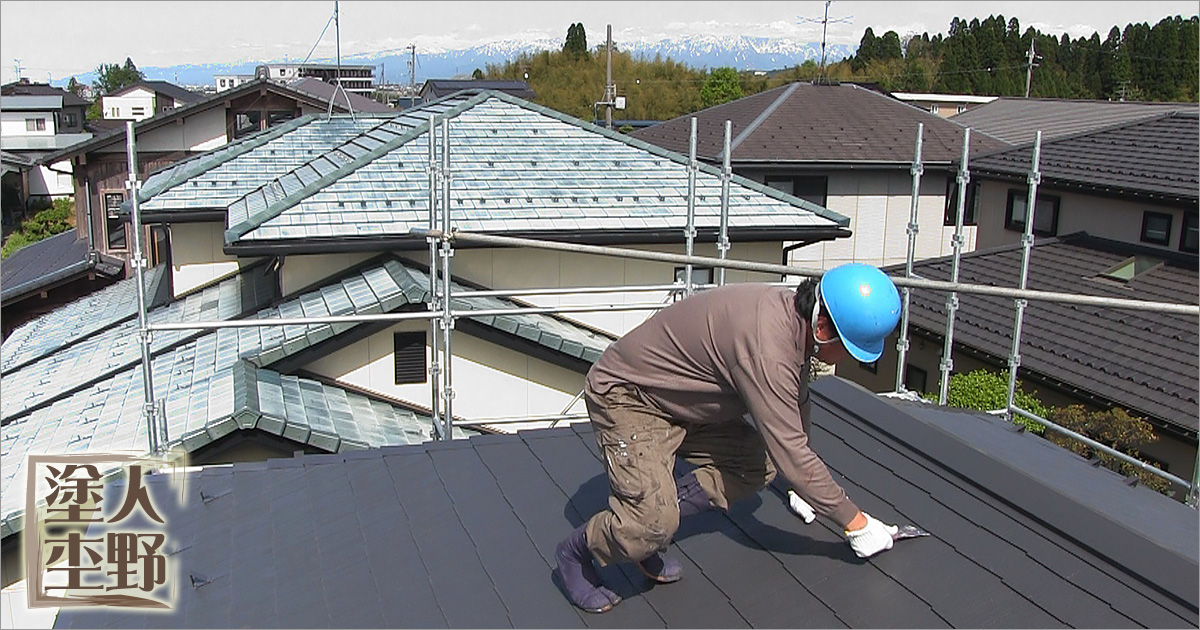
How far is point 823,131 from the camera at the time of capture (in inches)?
891

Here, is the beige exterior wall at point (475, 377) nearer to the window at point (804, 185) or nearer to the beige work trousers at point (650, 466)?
the beige work trousers at point (650, 466)

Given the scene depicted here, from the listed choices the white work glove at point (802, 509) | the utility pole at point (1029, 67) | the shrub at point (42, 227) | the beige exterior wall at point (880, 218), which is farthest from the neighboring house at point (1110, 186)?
the utility pole at point (1029, 67)

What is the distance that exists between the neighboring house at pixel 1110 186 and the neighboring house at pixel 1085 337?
37 centimetres

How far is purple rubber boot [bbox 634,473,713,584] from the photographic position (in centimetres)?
343

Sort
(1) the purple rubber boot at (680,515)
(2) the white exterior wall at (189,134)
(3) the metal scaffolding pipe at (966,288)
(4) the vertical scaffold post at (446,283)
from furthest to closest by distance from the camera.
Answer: (2) the white exterior wall at (189,134)
(4) the vertical scaffold post at (446,283)
(3) the metal scaffolding pipe at (966,288)
(1) the purple rubber boot at (680,515)

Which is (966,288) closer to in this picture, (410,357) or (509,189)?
(410,357)

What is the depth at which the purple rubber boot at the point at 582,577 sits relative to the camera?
10.9ft

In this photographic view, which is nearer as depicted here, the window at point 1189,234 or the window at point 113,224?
the window at point 1189,234

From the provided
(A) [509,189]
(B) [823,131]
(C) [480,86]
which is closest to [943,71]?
(C) [480,86]

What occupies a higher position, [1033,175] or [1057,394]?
[1033,175]

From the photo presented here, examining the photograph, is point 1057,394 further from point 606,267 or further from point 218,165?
point 218,165

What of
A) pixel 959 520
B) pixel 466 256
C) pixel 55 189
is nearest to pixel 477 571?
pixel 959 520

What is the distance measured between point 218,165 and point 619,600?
1102 cm

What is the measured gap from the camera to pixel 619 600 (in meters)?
3.36
